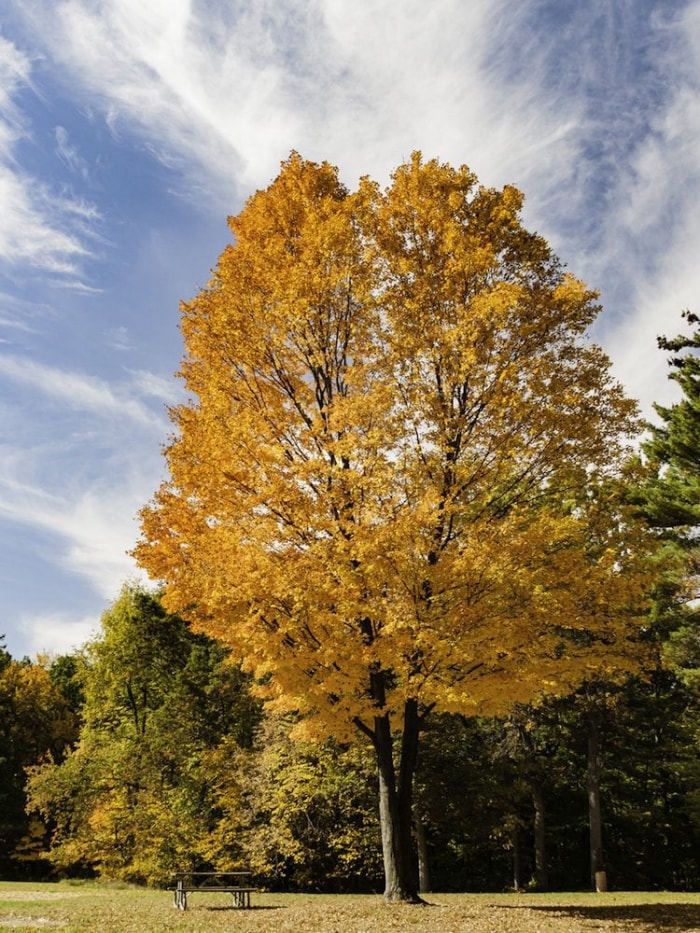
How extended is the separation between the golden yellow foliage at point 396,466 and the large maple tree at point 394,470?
36mm

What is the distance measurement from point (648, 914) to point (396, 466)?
8892mm

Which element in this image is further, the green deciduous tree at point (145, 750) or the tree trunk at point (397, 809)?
the green deciduous tree at point (145, 750)

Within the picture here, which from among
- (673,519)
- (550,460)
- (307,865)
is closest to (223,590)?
(550,460)

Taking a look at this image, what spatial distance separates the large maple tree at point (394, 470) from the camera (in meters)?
10.1

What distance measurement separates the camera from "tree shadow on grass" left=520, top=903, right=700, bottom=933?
10.6 meters

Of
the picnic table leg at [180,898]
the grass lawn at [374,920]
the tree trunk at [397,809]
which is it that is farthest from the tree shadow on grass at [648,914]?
the picnic table leg at [180,898]

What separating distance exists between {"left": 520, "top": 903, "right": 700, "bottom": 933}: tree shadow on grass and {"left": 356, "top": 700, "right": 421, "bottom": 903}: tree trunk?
238 cm

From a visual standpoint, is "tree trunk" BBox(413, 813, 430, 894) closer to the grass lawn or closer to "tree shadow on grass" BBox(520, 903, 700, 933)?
"tree shadow on grass" BBox(520, 903, 700, 933)

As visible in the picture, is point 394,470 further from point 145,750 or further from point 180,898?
point 145,750

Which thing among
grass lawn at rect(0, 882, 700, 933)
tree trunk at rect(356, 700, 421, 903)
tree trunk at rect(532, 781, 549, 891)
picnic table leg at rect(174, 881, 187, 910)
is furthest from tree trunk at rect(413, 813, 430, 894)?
tree trunk at rect(356, 700, 421, 903)

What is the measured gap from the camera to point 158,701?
33.4 meters

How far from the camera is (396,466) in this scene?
34.0ft

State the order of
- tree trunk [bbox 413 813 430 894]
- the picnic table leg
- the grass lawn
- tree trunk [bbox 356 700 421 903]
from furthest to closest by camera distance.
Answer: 1. tree trunk [bbox 413 813 430 894]
2. the picnic table leg
3. tree trunk [bbox 356 700 421 903]
4. the grass lawn

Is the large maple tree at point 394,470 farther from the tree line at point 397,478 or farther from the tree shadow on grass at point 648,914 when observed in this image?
the tree shadow on grass at point 648,914
